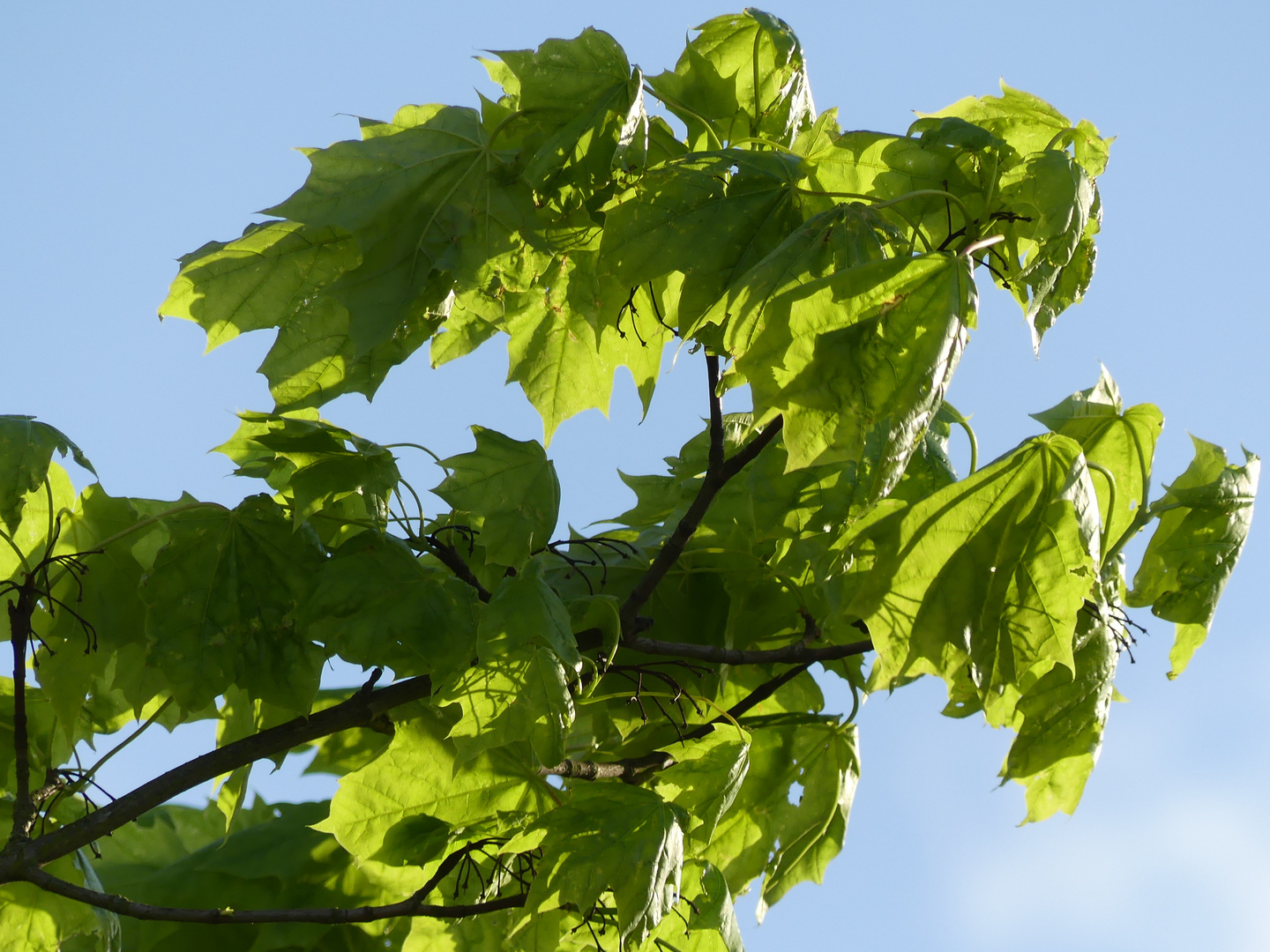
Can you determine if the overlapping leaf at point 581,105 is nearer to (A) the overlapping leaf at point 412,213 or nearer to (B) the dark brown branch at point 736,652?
(A) the overlapping leaf at point 412,213

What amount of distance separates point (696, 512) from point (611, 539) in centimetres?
51

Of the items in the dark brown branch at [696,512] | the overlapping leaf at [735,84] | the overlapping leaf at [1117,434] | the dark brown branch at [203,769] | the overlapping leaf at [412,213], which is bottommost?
the dark brown branch at [203,769]

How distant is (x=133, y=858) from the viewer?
12.2 feet

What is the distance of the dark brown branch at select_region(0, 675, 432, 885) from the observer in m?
1.70

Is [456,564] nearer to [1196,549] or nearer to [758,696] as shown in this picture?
[758,696]

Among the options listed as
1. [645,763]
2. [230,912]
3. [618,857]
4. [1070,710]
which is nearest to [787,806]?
[645,763]

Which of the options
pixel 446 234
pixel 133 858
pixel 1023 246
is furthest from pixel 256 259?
pixel 133 858

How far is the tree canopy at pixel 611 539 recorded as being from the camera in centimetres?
163

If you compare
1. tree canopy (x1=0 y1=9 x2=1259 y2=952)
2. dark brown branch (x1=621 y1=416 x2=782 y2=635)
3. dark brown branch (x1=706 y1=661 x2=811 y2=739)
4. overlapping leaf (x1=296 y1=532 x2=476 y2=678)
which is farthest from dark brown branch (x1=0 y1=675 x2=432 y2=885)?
dark brown branch (x1=706 y1=661 x2=811 y2=739)

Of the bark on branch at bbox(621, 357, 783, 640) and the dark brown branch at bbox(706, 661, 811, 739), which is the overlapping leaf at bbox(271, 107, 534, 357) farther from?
the dark brown branch at bbox(706, 661, 811, 739)

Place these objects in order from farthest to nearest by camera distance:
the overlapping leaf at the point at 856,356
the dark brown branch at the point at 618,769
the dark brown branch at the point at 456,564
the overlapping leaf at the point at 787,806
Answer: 1. the overlapping leaf at the point at 787,806
2. the dark brown branch at the point at 618,769
3. the dark brown branch at the point at 456,564
4. the overlapping leaf at the point at 856,356

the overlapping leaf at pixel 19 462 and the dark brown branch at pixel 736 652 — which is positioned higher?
the overlapping leaf at pixel 19 462

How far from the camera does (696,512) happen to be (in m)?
1.69

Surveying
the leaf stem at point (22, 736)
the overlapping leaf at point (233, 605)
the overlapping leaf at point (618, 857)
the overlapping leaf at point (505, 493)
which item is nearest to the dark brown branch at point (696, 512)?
the overlapping leaf at point (505, 493)
